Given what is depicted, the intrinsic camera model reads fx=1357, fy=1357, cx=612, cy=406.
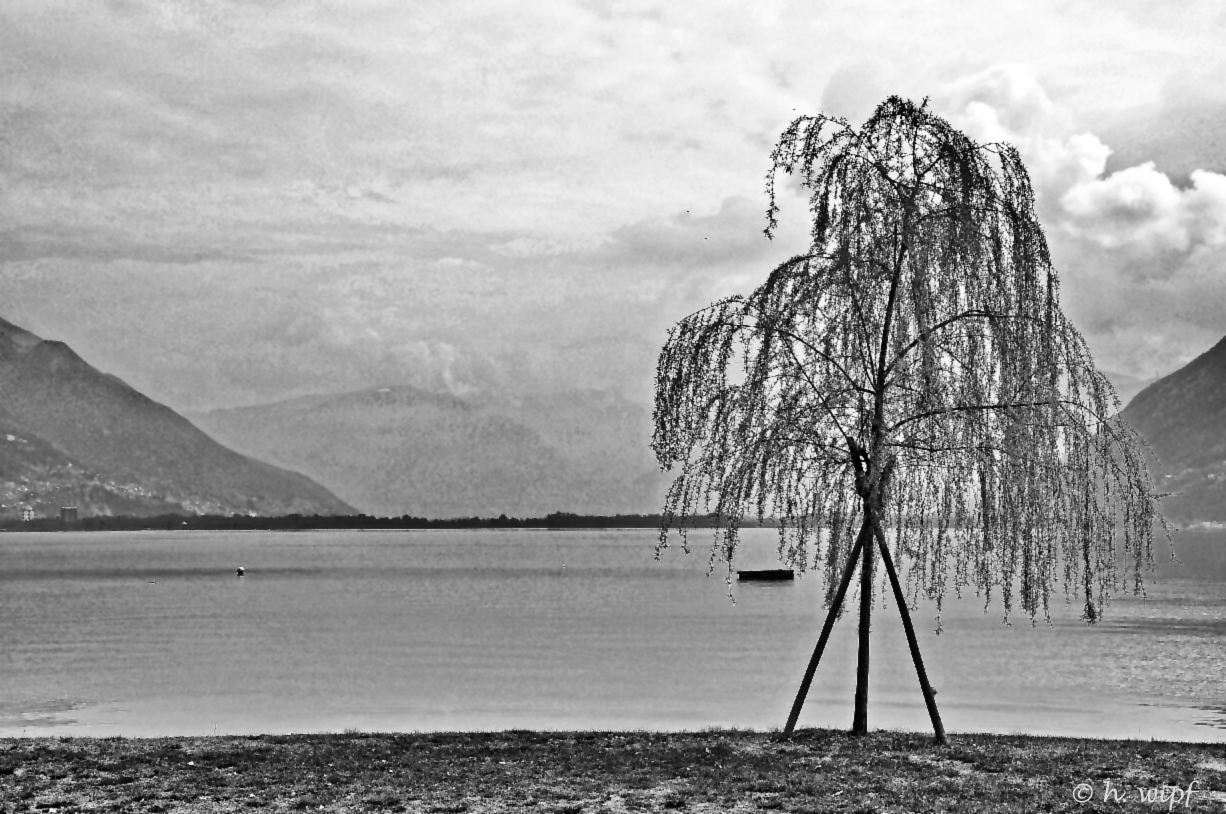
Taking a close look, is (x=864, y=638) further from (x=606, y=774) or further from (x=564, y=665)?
(x=564, y=665)

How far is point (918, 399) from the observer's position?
23219 millimetres

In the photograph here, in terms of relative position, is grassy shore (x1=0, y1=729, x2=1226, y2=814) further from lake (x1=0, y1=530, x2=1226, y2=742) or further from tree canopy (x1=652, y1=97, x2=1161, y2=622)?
lake (x1=0, y1=530, x2=1226, y2=742)

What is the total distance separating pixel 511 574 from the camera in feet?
571

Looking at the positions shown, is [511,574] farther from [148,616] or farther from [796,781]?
[796,781]

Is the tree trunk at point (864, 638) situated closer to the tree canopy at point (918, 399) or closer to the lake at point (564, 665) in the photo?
the tree canopy at point (918, 399)

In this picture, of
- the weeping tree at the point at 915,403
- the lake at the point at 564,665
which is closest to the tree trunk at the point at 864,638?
the weeping tree at the point at 915,403

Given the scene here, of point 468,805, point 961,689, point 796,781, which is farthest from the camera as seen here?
point 961,689

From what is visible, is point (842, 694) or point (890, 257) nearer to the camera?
point (890, 257)

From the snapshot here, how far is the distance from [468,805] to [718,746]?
6.45m

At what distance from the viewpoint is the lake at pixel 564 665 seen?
40.9 metres

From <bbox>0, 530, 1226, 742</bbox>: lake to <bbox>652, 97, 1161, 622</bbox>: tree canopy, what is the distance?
52.4ft

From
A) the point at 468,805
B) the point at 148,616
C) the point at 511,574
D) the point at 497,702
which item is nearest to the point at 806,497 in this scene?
the point at 468,805

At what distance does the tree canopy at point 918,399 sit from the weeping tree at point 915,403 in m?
0.03

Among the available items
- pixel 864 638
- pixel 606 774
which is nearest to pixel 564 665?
pixel 864 638
